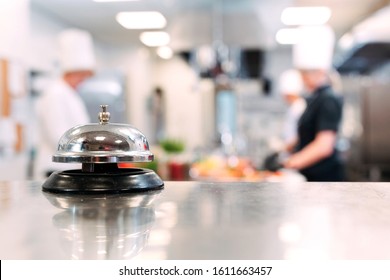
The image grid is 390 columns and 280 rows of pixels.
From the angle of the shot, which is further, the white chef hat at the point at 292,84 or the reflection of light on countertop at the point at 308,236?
the white chef hat at the point at 292,84

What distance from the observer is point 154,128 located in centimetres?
784

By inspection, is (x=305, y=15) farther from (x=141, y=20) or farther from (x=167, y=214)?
(x=167, y=214)

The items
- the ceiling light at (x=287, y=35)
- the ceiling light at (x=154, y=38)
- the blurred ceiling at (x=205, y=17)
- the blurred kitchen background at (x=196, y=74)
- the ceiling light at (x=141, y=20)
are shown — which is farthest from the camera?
the ceiling light at (x=154, y=38)

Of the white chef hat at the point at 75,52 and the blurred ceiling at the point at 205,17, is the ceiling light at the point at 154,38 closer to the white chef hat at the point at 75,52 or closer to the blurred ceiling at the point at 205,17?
the blurred ceiling at the point at 205,17

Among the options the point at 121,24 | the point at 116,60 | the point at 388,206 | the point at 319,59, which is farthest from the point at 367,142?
the point at 388,206

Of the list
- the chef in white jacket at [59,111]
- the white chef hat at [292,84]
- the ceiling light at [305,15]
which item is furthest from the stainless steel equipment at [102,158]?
the ceiling light at [305,15]

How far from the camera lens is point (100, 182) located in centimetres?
59

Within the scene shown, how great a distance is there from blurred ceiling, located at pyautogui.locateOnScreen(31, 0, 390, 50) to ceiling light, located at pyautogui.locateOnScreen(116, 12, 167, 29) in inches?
3.6

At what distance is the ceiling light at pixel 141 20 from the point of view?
5.22 metres

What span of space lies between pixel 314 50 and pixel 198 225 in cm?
266

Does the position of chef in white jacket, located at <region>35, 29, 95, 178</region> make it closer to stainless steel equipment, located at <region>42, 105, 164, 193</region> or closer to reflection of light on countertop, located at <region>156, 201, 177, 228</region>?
stainless steel equipment, located at <region>42, 105, 164, 193</region>

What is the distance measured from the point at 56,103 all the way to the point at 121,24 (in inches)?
125

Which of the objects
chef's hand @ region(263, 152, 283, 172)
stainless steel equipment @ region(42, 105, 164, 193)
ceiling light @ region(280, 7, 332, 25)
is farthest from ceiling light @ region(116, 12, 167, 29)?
stainless steel equipment @ region(42, 105, 164, 193)

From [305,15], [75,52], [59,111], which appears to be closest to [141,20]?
[305,15]
